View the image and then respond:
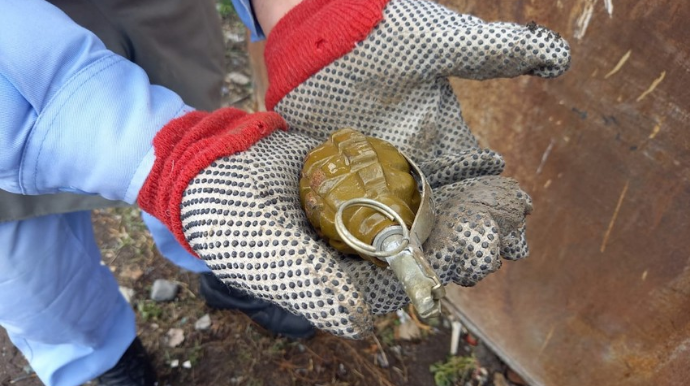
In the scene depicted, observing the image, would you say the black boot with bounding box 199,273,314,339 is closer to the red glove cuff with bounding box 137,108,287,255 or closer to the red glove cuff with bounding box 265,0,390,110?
the red glove cuff with bounding box 265,0,390,110

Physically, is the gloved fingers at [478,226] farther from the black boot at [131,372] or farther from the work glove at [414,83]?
the black boot at [131,372]

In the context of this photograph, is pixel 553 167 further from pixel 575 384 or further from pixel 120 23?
pixel 120 23

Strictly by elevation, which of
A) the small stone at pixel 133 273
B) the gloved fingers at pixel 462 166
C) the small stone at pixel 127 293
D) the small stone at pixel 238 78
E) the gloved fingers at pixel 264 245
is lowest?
the small stone at pixel 127 293

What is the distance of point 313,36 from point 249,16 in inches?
16.2

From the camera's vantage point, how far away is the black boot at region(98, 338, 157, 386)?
2.16 meters

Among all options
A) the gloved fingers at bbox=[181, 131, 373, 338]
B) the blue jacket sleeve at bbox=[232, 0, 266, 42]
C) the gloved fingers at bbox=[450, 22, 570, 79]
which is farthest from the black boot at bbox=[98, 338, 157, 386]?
the gloved fingers at bbox=[450, 22, 570, 79]

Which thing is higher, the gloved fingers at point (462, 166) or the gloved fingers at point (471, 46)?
the gloved fingers at point (471, 46)

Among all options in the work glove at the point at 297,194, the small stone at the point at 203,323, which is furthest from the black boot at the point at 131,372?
the work glove at the point at 297,194

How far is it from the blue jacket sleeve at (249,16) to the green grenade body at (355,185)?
2.34 ft

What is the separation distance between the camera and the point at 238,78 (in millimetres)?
3932

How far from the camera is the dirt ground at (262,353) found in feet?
7.88

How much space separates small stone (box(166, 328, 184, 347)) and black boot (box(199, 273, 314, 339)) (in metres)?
0.21

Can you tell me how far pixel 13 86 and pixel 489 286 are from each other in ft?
6.47

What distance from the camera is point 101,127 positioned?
1227 millimetres
